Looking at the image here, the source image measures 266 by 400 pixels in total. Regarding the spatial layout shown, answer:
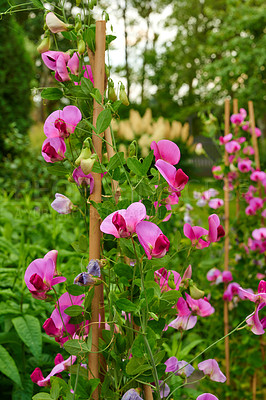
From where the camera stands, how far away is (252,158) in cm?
228

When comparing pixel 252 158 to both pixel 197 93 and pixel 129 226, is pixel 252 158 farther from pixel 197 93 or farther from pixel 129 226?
pixel 197 93

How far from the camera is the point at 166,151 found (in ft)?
2.36

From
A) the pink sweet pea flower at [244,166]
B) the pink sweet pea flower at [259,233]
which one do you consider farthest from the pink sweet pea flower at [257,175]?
the pink sweet pea flower at [259,233]

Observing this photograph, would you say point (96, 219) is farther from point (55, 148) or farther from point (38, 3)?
point (38, 3)

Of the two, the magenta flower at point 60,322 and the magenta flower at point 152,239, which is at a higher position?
the magenta flower at point 152,239

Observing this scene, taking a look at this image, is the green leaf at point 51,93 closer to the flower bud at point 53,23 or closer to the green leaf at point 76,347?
the flower bud at point 53,23

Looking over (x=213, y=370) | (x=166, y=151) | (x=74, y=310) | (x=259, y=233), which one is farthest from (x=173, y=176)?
(x=259, y=233)

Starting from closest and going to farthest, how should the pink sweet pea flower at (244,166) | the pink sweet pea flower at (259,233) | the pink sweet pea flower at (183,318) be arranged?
the pink sweet pea flower at (183,318) < the pink sweet pea flower at (259,233) < the pink sweet pea flower at (244,166)

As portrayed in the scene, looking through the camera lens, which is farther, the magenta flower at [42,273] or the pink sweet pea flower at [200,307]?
the pink sweet pea flower at [200,307]

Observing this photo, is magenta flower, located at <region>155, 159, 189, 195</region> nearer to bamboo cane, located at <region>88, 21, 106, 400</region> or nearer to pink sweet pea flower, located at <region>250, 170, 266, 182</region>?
bamboo cane, located at <region>88, 21, 106, 400</region>

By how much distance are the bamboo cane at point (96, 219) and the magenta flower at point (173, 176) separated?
0.15 m

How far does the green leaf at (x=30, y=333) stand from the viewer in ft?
3.78

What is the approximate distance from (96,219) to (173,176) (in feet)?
0.55

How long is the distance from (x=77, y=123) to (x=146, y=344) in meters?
0.40
